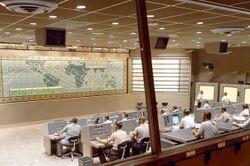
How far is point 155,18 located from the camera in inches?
205

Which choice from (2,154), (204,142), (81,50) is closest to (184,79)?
(81,50)

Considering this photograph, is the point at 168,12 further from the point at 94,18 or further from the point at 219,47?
the point at 219,47

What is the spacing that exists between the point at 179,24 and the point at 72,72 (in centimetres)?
830

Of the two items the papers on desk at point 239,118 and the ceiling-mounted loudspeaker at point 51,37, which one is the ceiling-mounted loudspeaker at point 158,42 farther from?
the papers on desk at point 239,118

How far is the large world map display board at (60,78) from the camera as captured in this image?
11586 millimetres

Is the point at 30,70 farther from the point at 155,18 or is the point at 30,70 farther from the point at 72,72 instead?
the point at 155,18

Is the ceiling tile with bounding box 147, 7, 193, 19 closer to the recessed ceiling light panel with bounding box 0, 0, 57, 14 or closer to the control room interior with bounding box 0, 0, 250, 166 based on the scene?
the control room interior with bounding box 0, 0, 250, 166

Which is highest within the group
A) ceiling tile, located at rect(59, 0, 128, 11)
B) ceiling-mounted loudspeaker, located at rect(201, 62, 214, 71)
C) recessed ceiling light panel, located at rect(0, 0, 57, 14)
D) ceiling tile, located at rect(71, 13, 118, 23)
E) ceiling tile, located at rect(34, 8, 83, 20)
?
ceiling tile, located at rect(71, 13, 118, 23)

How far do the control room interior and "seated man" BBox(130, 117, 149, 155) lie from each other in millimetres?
751

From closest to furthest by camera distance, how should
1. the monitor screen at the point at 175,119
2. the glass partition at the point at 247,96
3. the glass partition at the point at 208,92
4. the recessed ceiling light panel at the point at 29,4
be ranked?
the recessed ceiling light panel at the point at 29,4 < the monitor screen at the point at 175,119 < the glass partition at the point at 247,96 < the glass partition at the point at 208,92

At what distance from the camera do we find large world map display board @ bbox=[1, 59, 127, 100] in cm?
1159

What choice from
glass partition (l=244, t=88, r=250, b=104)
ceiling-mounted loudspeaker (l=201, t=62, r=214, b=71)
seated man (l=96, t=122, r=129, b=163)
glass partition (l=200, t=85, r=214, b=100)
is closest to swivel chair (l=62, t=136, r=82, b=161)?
seated man (l=96, t=122, r=129, b=163)

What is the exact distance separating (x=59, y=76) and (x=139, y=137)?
24.1ft

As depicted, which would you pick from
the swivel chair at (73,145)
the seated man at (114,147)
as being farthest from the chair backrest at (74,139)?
the seated man at (114,147)
